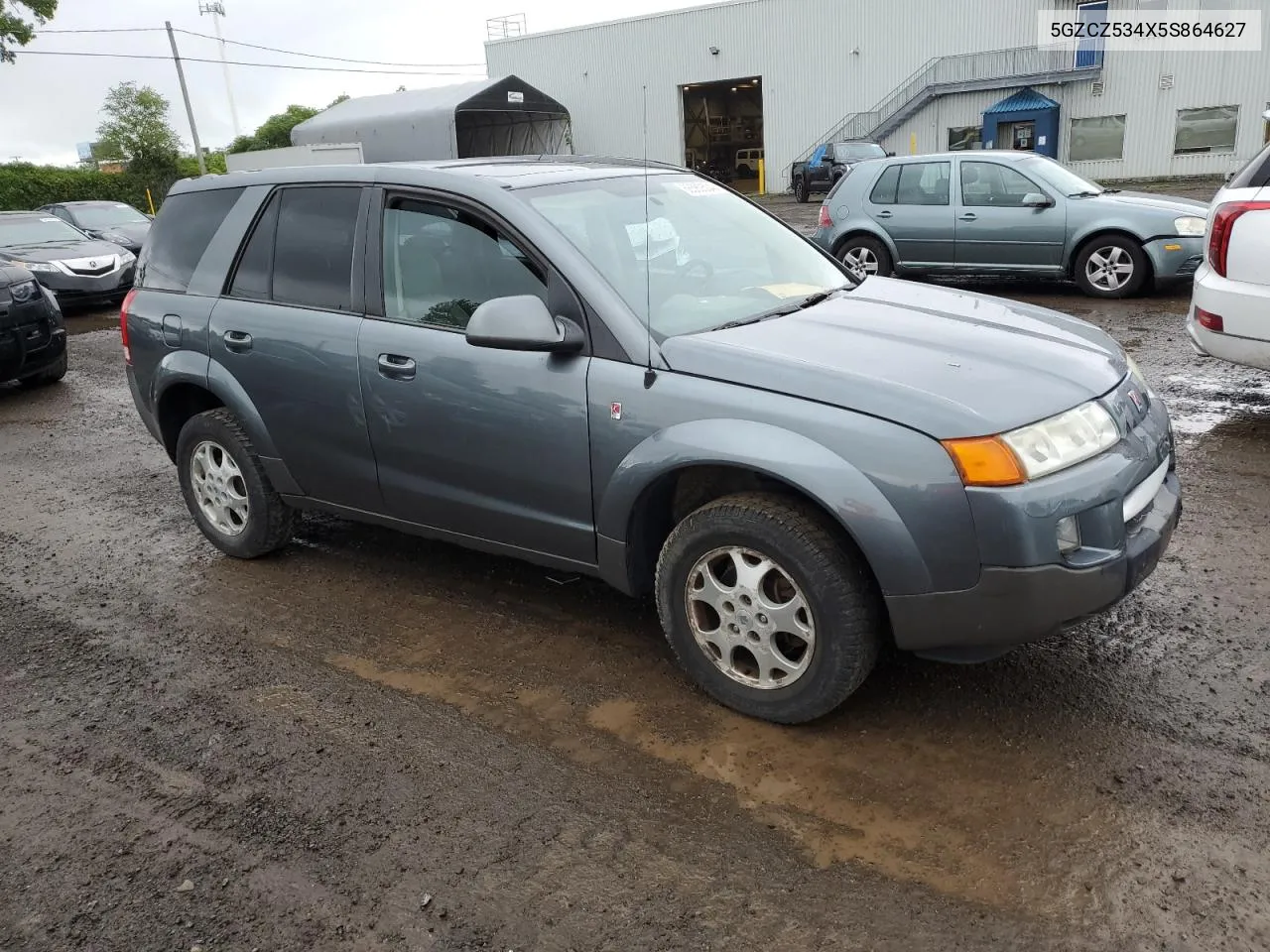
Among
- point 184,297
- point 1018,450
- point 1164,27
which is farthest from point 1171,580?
point 1164,27

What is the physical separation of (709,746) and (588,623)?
980mm

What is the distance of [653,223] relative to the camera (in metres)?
3.84

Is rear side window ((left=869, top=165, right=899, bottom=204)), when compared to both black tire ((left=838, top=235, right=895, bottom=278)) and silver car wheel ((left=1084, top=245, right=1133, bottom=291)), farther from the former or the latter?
silver car wheel ((left=1084, top=245, right=1133, bottom=291))

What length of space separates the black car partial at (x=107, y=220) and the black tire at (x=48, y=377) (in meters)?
7.43

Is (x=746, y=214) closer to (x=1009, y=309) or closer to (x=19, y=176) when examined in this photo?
(x=1009, y=309)

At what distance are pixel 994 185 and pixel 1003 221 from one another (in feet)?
1.38

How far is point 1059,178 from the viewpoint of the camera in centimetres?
1052

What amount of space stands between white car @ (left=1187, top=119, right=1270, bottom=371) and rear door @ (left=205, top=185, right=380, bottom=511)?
4518mm

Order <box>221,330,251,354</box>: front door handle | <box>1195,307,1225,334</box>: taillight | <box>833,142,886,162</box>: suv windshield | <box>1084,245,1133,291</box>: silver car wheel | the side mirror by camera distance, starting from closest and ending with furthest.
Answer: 1. the side mirror
2. <box>221,330,251,354</box>: front door handle
3. <box>1195,307,1225,334</box>: taillight
4. <box>1084,245,1133,291</box>: silver car wheel
5. <box>833,142,886,162</box>: suv windshield

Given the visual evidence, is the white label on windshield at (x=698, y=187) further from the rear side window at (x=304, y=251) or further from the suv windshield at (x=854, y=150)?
the suv windshield at (x=854, y=150)

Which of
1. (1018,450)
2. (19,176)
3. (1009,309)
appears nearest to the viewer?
(1018,450)

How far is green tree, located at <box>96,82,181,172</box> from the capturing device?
38.4m

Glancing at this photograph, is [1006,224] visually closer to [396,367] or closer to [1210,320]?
[1210,320]

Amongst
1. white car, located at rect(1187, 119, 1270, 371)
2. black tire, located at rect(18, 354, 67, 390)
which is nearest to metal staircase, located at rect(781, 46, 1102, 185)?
white car, located at rect(1187, 119, 1270, 371)
